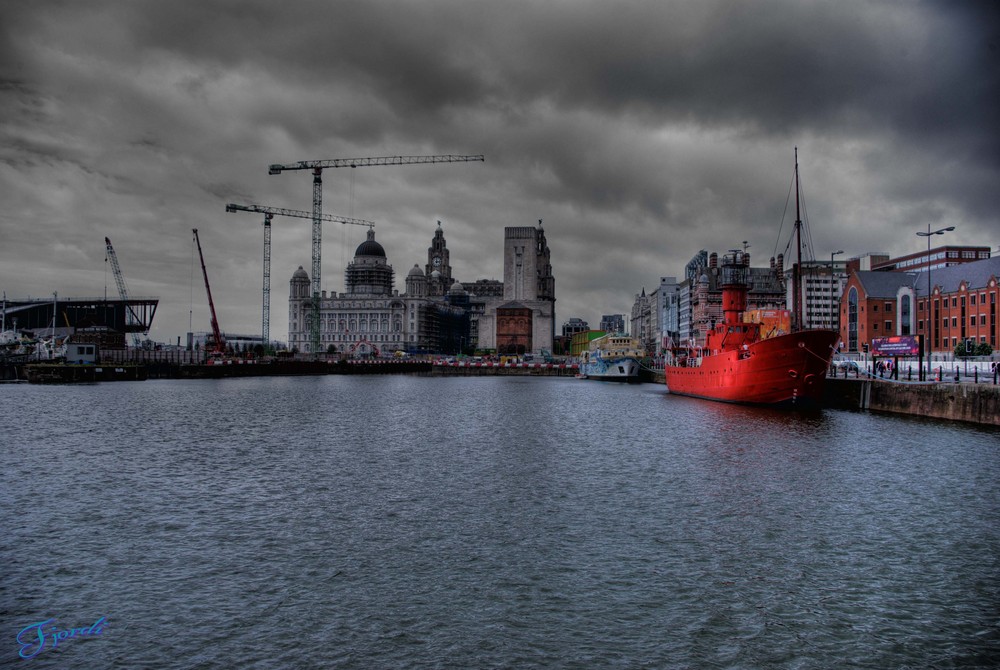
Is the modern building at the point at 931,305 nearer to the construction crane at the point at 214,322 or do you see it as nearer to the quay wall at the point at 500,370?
the quay wall at the point at 500,370

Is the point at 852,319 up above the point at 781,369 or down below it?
above

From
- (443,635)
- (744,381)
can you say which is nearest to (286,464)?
(443,635)

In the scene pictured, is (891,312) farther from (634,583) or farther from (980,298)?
(634,583)

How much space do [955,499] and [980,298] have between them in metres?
101

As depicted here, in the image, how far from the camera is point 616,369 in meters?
130

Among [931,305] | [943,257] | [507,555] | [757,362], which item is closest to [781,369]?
[757,362]

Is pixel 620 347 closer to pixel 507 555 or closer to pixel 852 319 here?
pixel 852 319

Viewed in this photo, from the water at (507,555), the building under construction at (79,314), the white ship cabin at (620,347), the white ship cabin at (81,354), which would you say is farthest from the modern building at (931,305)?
the building under construction at (79,314)
